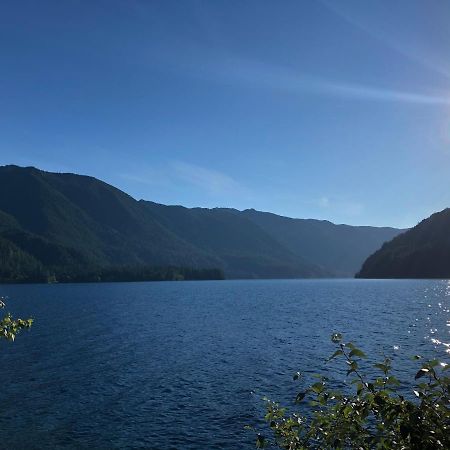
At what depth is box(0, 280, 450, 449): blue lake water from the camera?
3640cm

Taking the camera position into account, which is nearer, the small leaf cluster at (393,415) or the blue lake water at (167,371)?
the small leaf cluster at (393,415)

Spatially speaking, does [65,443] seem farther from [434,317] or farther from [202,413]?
[434,317]

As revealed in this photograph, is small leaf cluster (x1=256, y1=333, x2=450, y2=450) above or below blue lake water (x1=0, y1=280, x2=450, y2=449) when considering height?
above

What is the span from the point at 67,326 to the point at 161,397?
65211mm

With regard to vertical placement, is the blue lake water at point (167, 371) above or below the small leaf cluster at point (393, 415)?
below

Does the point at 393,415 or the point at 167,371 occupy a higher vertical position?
the point at 393,415

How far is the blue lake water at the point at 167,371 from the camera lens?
36.4 metres

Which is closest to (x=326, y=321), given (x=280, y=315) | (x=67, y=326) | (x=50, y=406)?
(x=280, y=315)

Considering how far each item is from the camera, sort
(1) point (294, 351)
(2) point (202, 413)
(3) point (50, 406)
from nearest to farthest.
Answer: (2) point (202, 413) → (3) point (50, 406) → (1) point (294, 351)

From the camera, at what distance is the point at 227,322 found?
110 meters

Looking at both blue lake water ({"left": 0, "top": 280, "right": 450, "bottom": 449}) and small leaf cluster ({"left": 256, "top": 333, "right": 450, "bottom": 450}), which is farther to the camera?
blue lake water ({"left": 0, "top": 280, "right": 450, "bottom": 449})

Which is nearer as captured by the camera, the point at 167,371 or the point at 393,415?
the point at 393,415

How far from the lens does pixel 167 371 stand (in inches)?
2237

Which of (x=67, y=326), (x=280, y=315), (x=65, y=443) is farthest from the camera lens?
(x=280, y=315)
